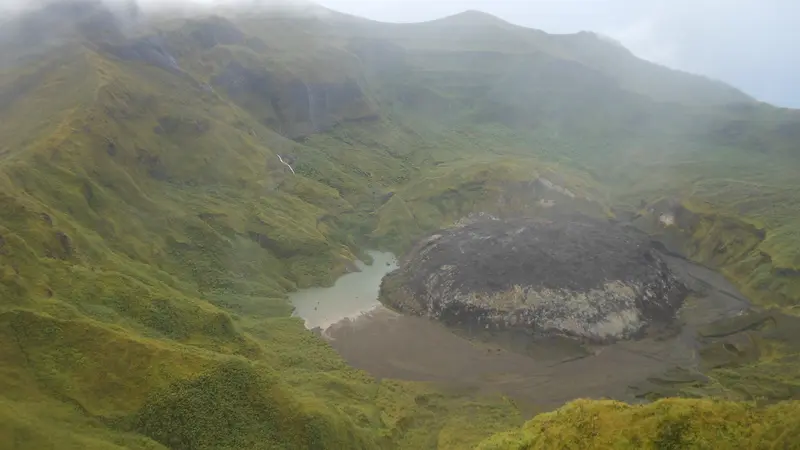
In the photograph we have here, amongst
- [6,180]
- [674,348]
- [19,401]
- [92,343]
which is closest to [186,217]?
[6,180]

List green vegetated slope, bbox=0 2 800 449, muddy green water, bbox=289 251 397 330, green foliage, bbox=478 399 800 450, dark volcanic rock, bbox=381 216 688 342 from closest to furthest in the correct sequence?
green foliage, bbox=478 399 800 450
green vegetated slope, bbox=0 2 800 449
dark volcanic rock, bbox=381 216 688 342
muddy green water, bbox=289 251 397 330

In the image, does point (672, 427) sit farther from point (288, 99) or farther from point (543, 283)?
point (288, 99)

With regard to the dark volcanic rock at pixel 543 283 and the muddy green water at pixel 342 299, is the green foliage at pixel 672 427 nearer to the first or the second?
the dark volcanic rock at pixel 543 283

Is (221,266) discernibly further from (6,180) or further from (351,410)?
(351,410)

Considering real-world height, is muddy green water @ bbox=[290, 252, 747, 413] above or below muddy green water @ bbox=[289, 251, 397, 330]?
above

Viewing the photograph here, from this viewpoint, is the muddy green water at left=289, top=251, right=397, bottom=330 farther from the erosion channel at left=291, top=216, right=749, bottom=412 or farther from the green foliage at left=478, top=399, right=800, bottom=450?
the green foliage at left=478, top=399, right=800, bottom=450

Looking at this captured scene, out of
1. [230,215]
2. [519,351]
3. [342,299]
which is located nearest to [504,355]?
[519,351]

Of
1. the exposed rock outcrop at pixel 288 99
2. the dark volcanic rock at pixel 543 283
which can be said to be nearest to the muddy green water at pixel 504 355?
the dark volcanic rock at pixel 543 283

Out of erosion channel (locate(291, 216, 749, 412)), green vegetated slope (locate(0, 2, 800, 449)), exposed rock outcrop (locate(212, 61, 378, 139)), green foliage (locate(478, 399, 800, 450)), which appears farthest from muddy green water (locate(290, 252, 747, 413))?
exposed rock outcrop (locate(212, 61, 378, 139))
